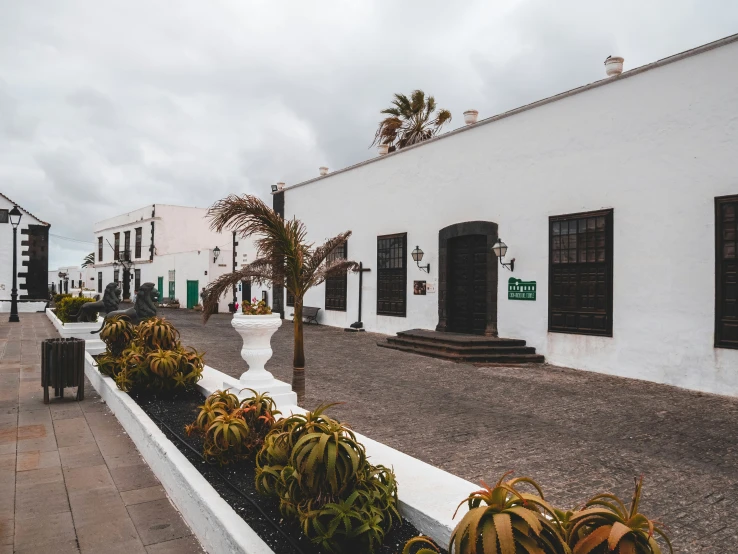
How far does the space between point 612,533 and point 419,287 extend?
1196 centimetres

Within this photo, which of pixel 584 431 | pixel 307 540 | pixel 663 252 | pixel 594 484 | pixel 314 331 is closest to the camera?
pixel 307 540

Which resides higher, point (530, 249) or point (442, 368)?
point (530, 249)

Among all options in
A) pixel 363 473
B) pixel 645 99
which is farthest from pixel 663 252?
pixel 363 473

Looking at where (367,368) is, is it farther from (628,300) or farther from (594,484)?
(594,484)

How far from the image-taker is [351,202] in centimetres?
1628

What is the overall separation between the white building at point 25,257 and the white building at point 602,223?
19649 millimetres

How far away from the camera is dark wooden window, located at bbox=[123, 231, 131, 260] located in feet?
120

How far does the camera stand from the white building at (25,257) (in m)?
23.7

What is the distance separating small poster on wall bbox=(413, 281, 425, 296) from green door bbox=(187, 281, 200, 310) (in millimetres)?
18261

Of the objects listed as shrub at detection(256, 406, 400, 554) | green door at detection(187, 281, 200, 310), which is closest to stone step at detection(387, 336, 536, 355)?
shrub at detection(256, 406, 400, 554)

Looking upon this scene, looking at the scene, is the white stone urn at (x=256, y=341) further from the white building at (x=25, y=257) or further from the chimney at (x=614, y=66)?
the white building at (x=25, y=257)

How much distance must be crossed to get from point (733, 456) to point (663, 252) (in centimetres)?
445

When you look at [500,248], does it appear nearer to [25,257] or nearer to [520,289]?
[520,289]

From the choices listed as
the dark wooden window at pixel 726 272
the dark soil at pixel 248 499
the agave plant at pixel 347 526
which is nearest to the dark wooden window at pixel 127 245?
the dark soil at pixel 248 499
